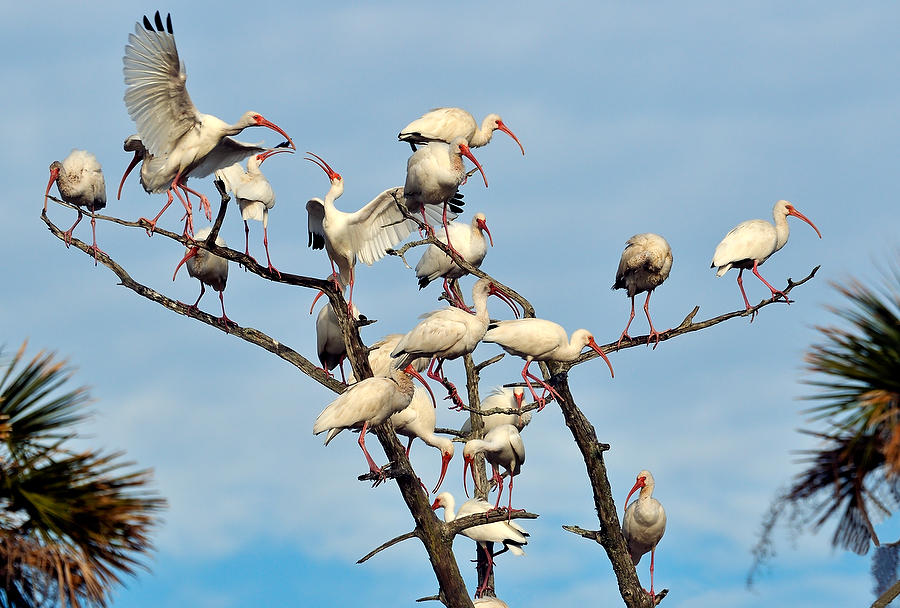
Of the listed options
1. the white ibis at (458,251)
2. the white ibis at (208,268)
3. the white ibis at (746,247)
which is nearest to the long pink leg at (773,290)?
the white ibis at (746,247)

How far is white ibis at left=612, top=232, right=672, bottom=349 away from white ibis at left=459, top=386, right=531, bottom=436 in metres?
2.41

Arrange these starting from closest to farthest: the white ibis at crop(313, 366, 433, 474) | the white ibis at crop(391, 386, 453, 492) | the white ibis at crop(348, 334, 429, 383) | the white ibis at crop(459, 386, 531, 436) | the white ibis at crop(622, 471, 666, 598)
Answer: the white ibis at crop(313, 366, 433, 474) → the white ibis at crop(622, 471, 666, 598) → the white ibis at crop(348, 334, 429, 383) → the white ibis at crop(391, 386, 453, 492) → the white ibis at crop(459, 386, 531, 436)

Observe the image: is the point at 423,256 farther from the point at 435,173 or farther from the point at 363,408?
the point at 363,408

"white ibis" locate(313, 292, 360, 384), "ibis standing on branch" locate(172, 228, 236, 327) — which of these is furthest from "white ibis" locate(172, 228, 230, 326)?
"white ibis" locate(313, 292, 360, 384)

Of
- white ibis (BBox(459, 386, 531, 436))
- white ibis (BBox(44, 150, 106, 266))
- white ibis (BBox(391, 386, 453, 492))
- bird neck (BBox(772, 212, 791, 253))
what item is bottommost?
white ibis (BBox(391, 386, 453, 492))

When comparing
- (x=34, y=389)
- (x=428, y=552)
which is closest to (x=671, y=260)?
(x=428, y=552)

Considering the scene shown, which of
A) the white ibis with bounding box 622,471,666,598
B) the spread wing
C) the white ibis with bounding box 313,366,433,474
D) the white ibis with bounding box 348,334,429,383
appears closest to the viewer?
the white ibis with bounding box 313,366,433,474

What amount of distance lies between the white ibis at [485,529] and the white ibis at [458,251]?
8.92 feet

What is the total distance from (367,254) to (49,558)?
8858 mm

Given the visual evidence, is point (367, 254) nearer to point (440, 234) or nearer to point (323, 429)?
point (440, 234)

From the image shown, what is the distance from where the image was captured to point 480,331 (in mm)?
13898

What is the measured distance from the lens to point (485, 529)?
15.8 meters

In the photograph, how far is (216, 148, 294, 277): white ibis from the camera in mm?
16547

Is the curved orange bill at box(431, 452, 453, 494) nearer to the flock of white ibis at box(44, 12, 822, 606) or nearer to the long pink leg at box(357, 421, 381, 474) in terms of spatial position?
the flock of white ibis at box(44, 12, 822, 606)
